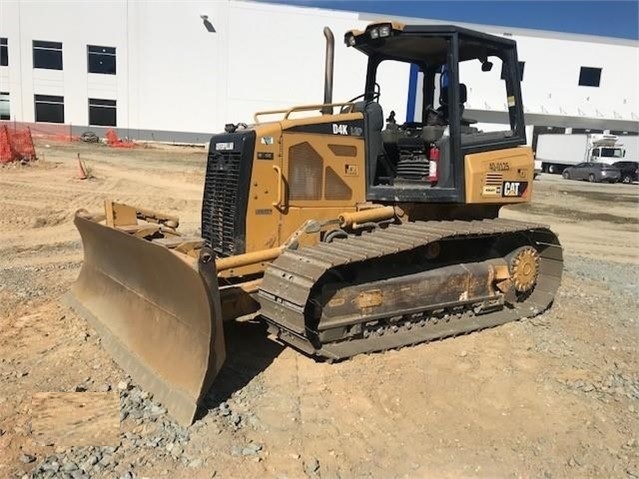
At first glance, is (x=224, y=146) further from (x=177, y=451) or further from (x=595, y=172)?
(x=595, y=172)

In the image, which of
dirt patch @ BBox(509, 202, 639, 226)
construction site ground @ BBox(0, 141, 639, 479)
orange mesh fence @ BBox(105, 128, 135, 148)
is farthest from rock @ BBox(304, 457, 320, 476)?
orange mesh fence @ BBox(105, 128, 135, 148)

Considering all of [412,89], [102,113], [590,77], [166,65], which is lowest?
[412,89]

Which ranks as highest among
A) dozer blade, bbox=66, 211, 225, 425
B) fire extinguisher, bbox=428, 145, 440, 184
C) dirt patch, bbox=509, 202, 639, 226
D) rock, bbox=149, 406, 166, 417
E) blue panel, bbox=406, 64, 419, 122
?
blue panel, bbox=406, 64, 419, 122

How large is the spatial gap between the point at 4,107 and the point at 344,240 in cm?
3728

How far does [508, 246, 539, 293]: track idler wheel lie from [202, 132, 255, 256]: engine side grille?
2.91 m

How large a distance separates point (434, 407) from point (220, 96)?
35.7 m

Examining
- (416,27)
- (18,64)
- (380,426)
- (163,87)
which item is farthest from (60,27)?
(380,426)

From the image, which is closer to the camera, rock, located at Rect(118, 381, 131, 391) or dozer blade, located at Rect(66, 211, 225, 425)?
dozer blade, located at Rect(66, 211, 225, 425)

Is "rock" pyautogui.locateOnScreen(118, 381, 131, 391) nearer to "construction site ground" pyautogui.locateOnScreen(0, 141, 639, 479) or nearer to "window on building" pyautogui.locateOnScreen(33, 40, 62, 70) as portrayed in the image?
"construction site ground" pyautogui.locateOnScreen(0, 141, 639, 479)

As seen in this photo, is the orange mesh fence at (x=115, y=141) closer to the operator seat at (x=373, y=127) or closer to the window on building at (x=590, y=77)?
the operator seat at (x=373, y=127)

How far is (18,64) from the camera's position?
36.0 meters

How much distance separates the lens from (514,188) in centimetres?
636

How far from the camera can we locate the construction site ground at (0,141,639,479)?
362cm

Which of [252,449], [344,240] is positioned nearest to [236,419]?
[252,449]
